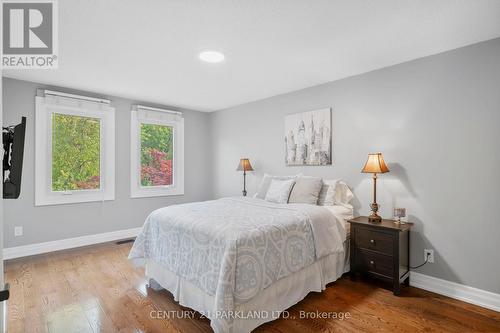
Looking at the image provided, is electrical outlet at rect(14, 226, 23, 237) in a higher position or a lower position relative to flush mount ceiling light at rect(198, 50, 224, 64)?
lower

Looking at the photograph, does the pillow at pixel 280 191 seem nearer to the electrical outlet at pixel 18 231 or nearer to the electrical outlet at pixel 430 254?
the electrical outlet at pixel 430 254

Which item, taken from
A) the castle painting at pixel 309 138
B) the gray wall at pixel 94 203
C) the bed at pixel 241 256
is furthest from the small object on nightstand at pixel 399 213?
the gray wall at pixel 94 203

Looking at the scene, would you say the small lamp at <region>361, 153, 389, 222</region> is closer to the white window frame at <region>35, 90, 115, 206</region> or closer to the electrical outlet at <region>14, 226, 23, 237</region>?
the white window frame at <region>35, 90, 115, 206</region>

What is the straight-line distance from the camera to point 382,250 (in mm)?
2596

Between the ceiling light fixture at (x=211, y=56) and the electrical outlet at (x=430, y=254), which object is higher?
the ceiling light fixture at (x=211, y=56)

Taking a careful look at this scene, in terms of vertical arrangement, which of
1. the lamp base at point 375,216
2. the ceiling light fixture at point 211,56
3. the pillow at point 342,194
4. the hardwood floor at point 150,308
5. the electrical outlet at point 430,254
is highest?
the ceiling light fixture at point 211,56

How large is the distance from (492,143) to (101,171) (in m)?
4.76

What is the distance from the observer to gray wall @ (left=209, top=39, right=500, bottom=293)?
7.73 ft

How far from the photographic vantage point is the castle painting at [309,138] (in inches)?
138

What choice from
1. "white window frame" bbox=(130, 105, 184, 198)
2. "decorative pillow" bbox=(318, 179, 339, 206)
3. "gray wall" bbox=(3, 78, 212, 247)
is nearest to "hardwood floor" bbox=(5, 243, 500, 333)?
"gray wall" bbox=(3, 78, 212, 247)

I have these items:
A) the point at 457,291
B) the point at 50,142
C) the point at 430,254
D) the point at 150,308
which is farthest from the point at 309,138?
the point at 50,142

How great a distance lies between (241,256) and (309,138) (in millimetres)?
2288

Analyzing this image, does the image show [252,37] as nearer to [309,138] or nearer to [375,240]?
[309,138]

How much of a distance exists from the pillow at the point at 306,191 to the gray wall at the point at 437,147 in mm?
390
